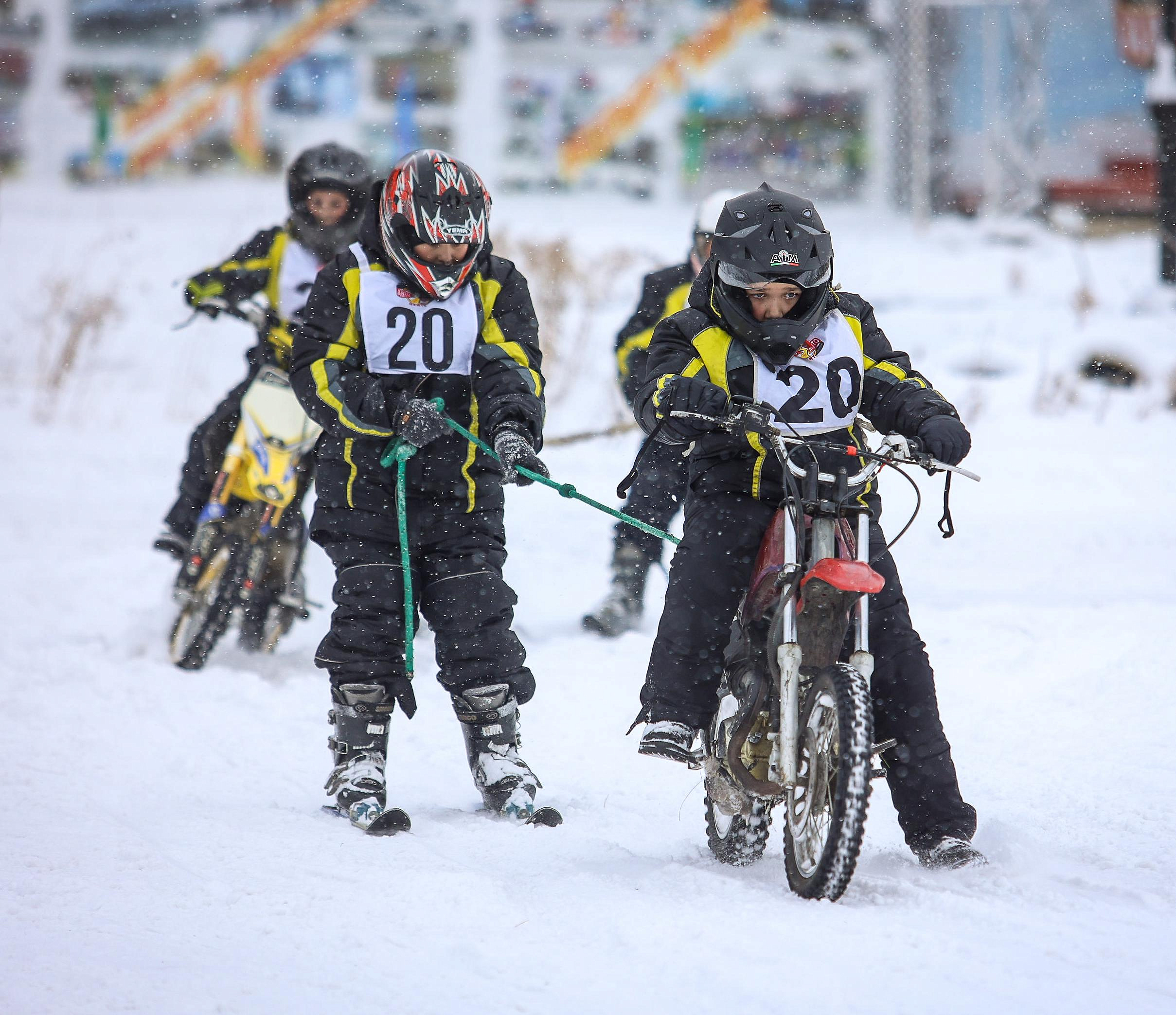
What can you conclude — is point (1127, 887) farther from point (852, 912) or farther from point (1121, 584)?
point (1121, 584)

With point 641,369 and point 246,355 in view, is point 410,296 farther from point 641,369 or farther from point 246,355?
point 246,355

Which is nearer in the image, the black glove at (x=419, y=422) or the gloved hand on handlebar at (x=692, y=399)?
the gloved hand on handlebar at (x=692, y=399)

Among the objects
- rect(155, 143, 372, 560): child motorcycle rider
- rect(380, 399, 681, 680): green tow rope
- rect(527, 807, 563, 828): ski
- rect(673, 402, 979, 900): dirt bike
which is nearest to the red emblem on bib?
rect(673, 402, 979, 900): dirt bike

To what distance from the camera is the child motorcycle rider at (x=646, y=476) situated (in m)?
5.99

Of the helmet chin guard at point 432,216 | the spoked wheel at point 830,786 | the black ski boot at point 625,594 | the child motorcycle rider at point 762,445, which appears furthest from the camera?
the black ski boot at point 625,594

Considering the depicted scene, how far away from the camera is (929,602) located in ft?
20.8

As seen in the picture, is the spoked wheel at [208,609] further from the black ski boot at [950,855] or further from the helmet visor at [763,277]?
the black ski boot at [950,855]

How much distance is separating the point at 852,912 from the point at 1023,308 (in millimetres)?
10156

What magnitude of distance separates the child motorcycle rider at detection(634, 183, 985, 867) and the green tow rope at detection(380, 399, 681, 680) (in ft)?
1.00

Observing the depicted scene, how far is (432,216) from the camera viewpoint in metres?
3.88

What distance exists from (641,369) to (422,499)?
201 centimetres

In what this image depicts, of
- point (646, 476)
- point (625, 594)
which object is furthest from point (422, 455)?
point (625, 594)

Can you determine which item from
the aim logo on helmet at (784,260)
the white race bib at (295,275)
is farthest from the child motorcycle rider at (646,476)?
the aim logo on helmet at (784,260)

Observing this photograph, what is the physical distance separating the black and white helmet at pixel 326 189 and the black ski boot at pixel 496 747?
2512 mm
